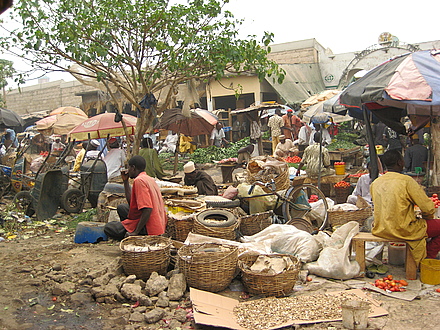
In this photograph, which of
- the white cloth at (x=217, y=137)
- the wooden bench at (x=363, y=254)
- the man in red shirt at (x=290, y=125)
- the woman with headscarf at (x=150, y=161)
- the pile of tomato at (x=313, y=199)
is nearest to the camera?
the wooden bench at (x=363, y=254)

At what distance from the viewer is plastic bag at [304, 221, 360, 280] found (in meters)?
5.30

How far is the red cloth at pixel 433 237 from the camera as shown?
519 centimetres

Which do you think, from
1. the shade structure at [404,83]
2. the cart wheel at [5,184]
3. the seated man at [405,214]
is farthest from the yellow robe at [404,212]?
the cart wheel at [5,184]

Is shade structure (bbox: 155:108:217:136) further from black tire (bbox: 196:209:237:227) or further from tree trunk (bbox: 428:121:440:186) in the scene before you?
tree trunk (bbox: 428:121:440:186)

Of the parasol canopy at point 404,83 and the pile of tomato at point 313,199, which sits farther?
the pile of tomato at point 313,199

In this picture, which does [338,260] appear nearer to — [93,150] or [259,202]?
[259,202]

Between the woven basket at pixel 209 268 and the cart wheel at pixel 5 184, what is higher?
the cart wheel at pixel 5 184

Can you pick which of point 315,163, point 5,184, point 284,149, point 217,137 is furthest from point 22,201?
point 217,137

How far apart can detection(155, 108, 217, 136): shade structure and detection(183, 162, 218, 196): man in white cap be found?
13.6ft

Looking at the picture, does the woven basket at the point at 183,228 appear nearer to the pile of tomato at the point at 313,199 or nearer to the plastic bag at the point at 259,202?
the plastic bag at the point at 259,202

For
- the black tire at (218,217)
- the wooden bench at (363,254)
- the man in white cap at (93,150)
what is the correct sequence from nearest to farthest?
the wooden bench at (363,254)
the black tire at (218,217)
the man in white cap at (93,150)

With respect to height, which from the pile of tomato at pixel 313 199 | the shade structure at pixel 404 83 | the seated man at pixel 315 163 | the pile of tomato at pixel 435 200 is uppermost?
the shade structure at pixel 404 83

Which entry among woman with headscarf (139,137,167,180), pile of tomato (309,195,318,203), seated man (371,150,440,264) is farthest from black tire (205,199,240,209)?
woman with headscarf (139,137,167,180)

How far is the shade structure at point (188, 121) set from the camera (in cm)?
1276
